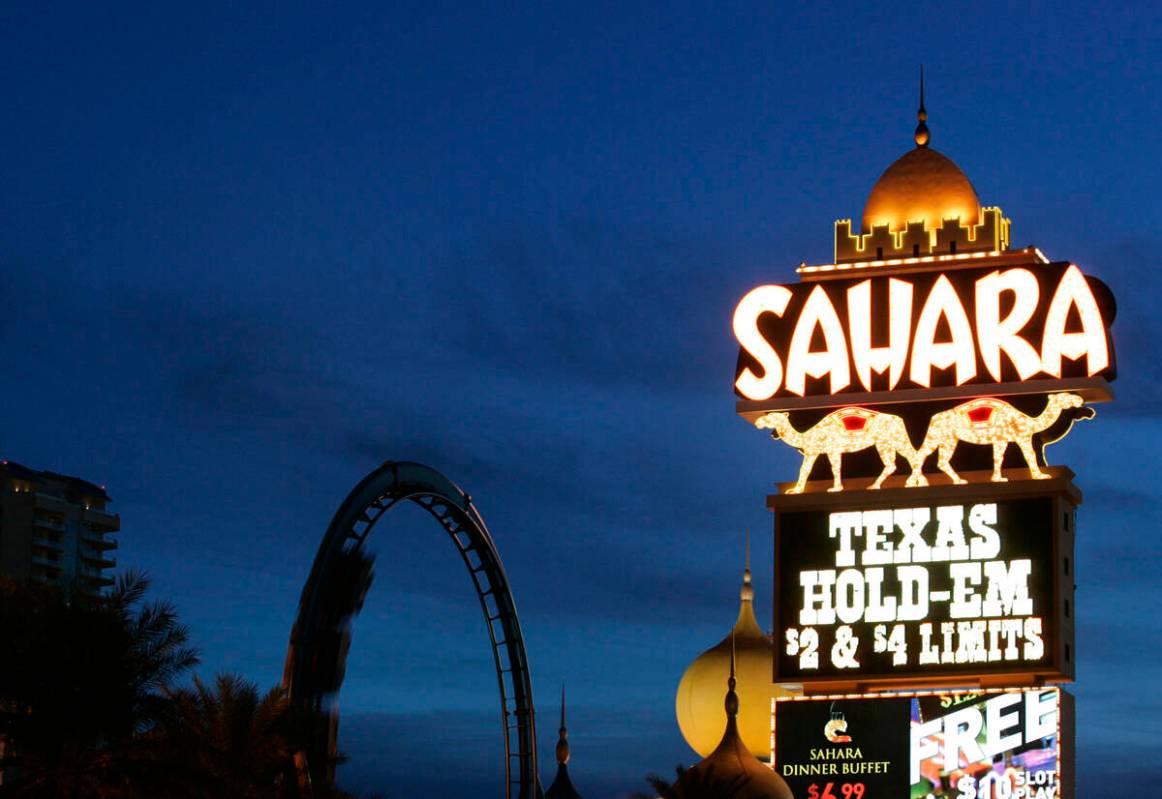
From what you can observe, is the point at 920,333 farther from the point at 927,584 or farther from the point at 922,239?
the point at 927,584

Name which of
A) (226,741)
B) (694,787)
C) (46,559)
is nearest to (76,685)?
(226,741)

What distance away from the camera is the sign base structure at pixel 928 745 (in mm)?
56000

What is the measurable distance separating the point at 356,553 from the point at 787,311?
18.6m

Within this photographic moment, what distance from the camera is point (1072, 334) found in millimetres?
58812

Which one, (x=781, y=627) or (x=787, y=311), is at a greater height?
(x=787, y=311)

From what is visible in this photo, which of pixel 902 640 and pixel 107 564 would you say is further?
pixel 107 564

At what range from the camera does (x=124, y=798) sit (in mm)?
37938

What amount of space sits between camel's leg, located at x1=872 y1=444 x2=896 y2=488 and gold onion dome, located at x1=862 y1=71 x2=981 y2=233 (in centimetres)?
719

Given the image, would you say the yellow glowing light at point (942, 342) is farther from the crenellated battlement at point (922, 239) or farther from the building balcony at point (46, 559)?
the building balcony at point (46, 559)

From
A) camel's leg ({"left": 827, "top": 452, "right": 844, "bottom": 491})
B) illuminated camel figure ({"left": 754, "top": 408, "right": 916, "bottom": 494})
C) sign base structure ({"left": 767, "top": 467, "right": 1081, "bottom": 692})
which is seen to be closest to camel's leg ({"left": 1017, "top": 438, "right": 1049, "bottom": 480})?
sign base structure ({"left": 767, "top": 467, "right": 1081, "bottom": 692})

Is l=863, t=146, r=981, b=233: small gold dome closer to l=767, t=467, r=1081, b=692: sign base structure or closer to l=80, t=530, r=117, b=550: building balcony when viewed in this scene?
l=767, t=467, r=1081, b=692: sign base structure

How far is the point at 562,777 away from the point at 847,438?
54.8ft

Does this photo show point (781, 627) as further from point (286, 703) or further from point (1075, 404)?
point (286, 703)

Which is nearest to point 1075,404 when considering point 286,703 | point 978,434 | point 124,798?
point 978,434
